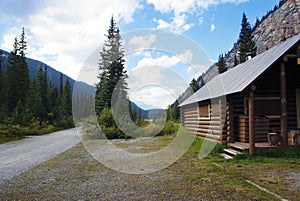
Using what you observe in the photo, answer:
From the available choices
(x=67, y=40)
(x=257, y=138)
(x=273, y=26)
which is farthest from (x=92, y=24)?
(x=273, y=26)

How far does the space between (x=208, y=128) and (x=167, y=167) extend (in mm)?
6604

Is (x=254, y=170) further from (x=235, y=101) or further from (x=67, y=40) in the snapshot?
(x=67, y=40)

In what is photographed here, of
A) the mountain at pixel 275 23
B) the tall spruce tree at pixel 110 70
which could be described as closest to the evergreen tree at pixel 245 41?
the tall spruce tree at pixel 110 70

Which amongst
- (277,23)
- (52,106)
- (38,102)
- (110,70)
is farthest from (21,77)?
(277,23)

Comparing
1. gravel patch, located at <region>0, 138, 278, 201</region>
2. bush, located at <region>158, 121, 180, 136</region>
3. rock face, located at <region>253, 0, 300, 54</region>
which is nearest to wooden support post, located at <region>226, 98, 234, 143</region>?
gravel patch, located at <region>0, 138, 278, 201</region>

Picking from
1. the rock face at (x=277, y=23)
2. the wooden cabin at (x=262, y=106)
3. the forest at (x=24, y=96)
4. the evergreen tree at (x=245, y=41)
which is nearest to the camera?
the wooden cabin at (x=262, y=106)

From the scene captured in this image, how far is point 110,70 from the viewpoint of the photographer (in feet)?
93.5

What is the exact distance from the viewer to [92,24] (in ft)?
40.3

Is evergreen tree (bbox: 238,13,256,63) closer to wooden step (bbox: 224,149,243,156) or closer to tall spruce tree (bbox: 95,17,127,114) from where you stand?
tall spruce tree (bbox: 95,17,127,114)

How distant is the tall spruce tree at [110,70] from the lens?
25925 millimetres

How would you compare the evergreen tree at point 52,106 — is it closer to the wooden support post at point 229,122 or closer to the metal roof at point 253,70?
the metal roof at point 253,70

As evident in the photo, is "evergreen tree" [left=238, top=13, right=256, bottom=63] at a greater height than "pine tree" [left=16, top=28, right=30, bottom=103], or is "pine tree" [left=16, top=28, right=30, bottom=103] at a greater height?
"evergreen tree" [left=238, top=13, right=256, bottom=63]

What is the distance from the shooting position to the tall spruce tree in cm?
2592

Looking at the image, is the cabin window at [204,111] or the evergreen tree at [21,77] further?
the evergreen tree at [21,77]
